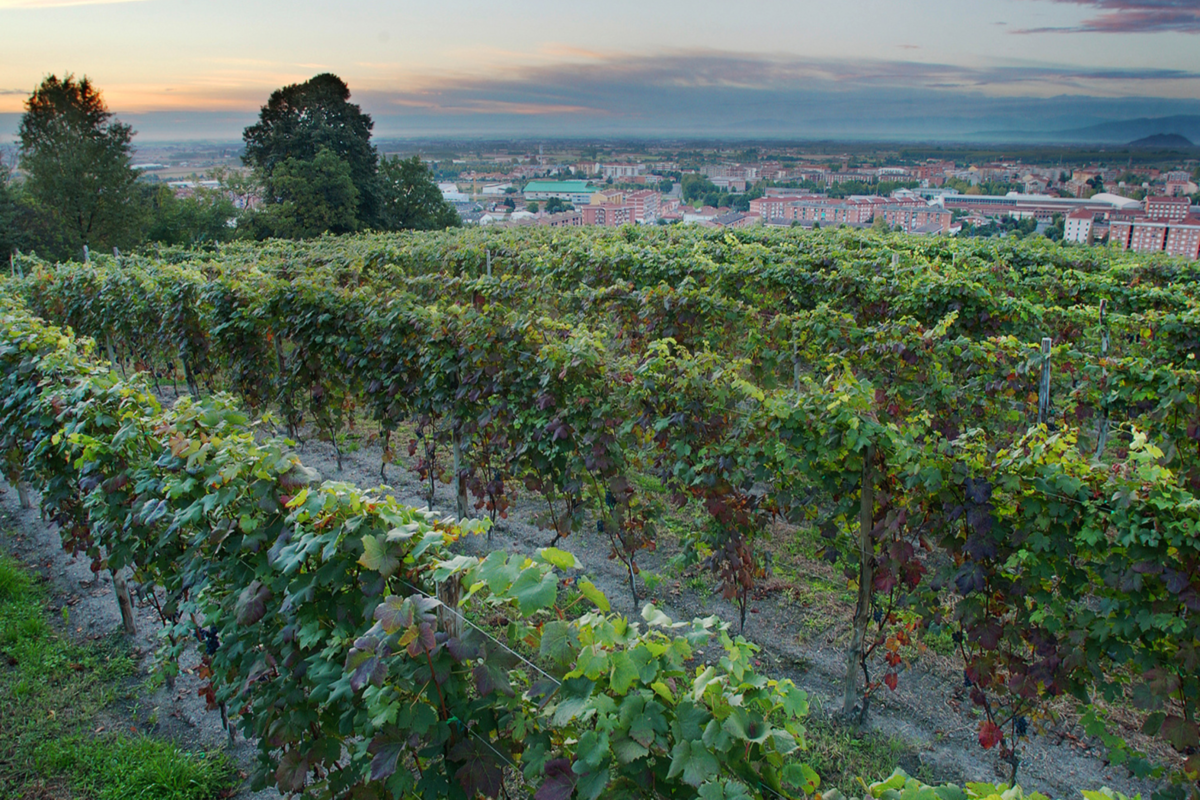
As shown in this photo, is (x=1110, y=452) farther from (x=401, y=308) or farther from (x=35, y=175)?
(x=35, y=175)

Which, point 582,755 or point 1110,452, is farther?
point 1110,452

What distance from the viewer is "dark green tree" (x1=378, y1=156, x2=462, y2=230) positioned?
45000 millimetres

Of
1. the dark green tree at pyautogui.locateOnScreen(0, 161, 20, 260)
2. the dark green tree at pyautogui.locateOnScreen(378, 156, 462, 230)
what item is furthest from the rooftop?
the dark green tree at pyautogui.locateOnScreen(0, 161, 20, 260)

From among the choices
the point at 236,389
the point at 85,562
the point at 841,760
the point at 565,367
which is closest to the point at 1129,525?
the point at 841,760

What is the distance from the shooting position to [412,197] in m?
45.5

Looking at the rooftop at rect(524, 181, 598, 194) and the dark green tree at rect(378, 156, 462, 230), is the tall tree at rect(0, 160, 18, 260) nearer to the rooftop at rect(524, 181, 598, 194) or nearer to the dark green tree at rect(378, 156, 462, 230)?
the dark green tree at rect(378, 156, 462, 230)

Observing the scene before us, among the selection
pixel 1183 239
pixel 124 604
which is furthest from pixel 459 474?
pixel 1183 239

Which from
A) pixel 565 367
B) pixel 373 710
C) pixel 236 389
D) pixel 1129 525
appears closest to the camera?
pixel 373 710

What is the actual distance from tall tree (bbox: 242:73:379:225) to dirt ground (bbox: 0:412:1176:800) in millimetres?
36263

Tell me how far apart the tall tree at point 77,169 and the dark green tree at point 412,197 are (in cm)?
1449

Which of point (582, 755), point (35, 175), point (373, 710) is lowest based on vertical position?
point (373, 710)

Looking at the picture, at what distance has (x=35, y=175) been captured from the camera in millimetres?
38562

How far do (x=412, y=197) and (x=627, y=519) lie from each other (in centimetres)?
4394

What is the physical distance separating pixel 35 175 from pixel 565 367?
4731cm
